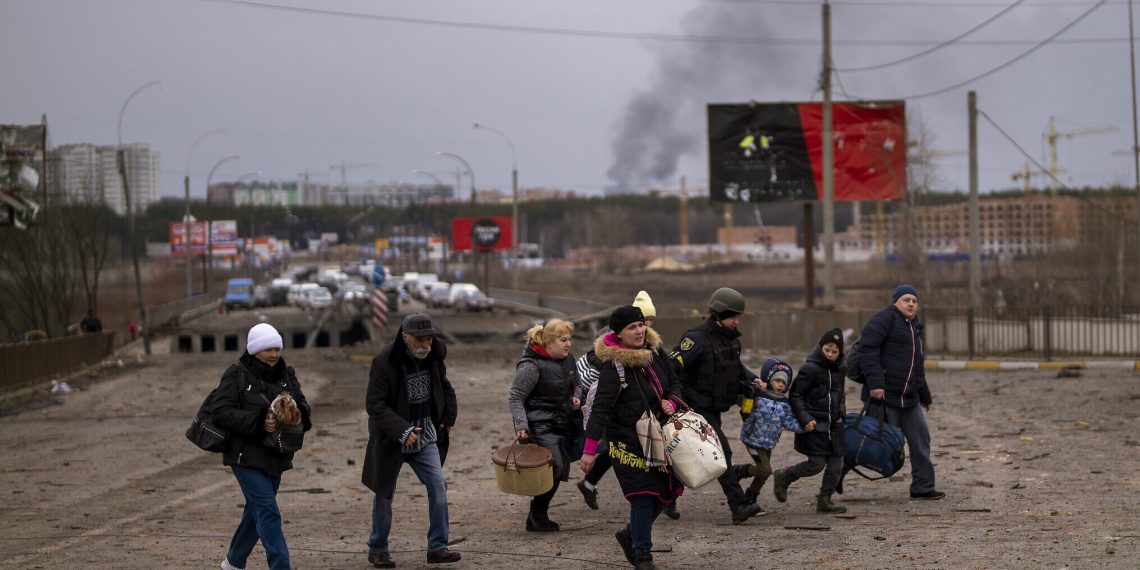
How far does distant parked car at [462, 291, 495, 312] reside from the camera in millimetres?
67625

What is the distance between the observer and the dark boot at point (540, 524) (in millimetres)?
9945

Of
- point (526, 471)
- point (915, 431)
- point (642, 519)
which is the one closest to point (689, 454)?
point (642, 519)

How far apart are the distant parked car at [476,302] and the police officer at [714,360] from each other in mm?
58135

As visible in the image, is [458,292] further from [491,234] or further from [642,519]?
[642,519]

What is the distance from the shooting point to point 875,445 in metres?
10.4

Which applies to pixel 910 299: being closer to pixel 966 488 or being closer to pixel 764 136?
pixel 966 488

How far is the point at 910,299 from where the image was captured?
10492 mm

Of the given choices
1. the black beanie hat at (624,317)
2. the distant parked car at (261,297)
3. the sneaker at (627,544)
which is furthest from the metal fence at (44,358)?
the distant parked car at (261,297)

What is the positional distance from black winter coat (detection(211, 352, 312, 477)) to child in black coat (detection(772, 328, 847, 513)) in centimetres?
415

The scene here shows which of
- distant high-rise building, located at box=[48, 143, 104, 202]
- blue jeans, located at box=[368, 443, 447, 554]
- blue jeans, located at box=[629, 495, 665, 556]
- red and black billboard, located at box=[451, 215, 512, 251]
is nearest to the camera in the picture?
blue jeans, located at box=[629, 495, 665, 556]

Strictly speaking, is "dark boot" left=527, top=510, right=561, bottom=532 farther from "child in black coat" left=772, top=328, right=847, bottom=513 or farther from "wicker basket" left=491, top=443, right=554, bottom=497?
"child in black coat" left=772, top=328, right=847, bottom=513

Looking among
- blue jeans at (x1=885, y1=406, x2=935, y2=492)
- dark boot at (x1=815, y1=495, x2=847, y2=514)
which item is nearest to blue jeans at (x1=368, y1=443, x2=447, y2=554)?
dark boot at (x1=815, y1=495, x2=847, y2=514)

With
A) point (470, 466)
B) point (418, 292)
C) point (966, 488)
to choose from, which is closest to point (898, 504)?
point (966, 488)

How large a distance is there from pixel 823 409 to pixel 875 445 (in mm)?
725
